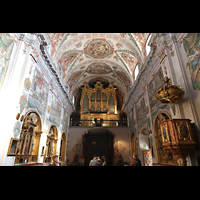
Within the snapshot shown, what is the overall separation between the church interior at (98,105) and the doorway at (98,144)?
9cm

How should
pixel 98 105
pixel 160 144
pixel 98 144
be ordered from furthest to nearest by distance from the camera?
pixel 98 105, pixel 98 144, pixel 160 144

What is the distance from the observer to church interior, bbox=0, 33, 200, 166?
4.63 meters

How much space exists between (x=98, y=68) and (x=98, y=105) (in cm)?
450

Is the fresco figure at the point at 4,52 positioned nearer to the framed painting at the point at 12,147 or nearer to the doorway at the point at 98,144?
the framed painting at the point at 12,147

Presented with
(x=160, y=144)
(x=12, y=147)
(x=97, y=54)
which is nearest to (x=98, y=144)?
(x=160, y=144)

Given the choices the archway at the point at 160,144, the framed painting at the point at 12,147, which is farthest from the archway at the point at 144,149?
the framed painting at the point at 12,147

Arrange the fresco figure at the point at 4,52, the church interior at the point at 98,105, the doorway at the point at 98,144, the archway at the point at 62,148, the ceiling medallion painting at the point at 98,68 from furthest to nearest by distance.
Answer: the ceiling medallion painting at the point at 98,68 < the doorway at the point at 98,144 < the archway at the point at 62,148 < the fresco figure at the point at 4,52 < the church interior at the point at 98,105

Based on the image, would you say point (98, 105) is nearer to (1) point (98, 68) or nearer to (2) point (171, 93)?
(1) point (98, 68)

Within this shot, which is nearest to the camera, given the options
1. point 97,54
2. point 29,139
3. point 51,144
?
point 29,139

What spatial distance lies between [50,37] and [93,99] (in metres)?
9.69

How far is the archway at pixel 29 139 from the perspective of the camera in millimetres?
6133

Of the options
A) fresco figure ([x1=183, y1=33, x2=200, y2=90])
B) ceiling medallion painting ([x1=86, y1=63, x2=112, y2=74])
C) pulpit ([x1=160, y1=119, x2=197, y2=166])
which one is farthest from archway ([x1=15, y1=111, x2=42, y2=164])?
ceiling medallion painting ([x1=86, y1=63, x2=112, y2=74])

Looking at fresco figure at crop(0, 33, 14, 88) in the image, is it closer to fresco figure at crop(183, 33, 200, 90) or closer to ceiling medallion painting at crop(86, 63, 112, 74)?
fresco figure at crop(183, 33, 200, 90)

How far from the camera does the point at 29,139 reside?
677cm
